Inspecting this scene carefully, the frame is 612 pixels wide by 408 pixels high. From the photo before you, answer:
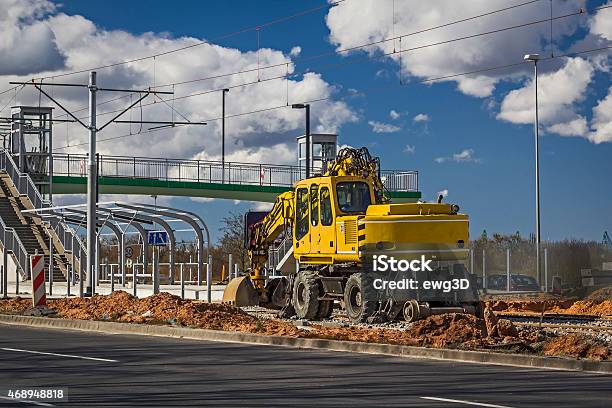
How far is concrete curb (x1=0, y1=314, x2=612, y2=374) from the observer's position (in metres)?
17.5

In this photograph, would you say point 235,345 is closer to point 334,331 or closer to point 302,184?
point 334,331

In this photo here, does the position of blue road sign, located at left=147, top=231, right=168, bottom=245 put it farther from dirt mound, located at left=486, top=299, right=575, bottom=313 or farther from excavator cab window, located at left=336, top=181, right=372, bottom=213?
excavator cab window, located at left=336, top=181, right=372, bottom=213

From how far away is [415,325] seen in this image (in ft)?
72.5

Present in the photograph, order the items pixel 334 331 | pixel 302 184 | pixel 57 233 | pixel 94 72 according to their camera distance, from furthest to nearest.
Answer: pixel 57 233
pixel 94 72
pixel 302 184
pixel 334 331

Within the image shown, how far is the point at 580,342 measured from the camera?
18.9m

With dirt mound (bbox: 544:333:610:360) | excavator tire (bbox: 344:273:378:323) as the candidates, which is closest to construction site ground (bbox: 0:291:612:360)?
dirt mound (bbox: 544:333:610:360)

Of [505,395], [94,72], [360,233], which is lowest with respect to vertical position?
[505,395]

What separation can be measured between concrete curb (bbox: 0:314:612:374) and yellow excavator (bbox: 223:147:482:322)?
4.86m

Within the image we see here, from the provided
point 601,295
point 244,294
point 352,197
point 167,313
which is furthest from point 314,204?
point 601,295

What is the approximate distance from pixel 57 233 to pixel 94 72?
16701 millimetres

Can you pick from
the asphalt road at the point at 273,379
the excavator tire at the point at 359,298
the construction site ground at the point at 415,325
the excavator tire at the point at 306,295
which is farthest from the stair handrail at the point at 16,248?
the asphalt road at the point at 273,379

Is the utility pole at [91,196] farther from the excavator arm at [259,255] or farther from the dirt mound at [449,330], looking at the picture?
the dirt mound at [449,330]

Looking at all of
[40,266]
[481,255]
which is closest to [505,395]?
[40,266]

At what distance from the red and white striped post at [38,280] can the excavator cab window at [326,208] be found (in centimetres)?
780
